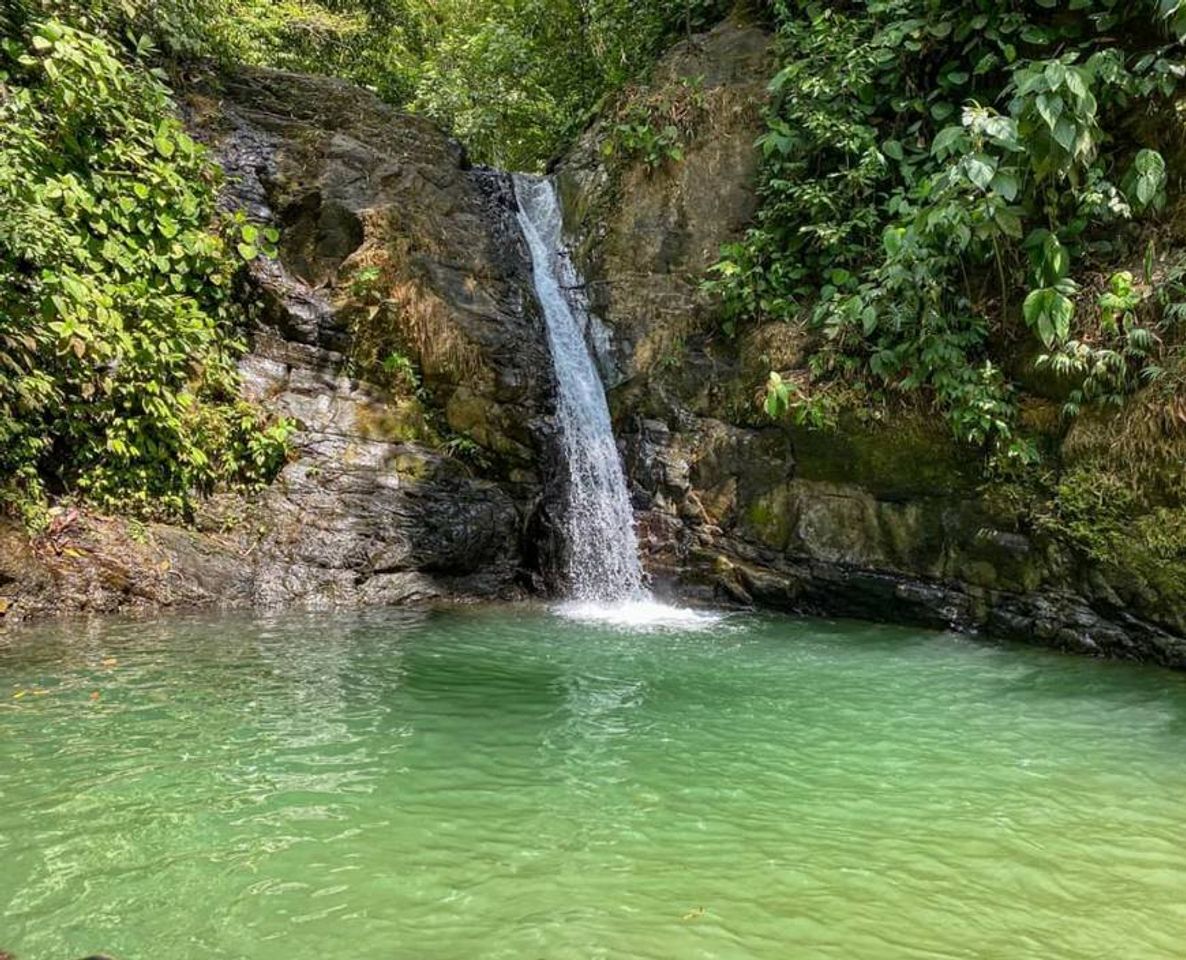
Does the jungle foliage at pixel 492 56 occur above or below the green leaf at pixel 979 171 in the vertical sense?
above

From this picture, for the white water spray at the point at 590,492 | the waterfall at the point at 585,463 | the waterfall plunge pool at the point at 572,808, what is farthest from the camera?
the waterfall at the point at 585,463

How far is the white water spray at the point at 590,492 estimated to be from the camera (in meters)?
8.48

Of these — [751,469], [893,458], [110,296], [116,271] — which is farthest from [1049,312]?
[116,271]

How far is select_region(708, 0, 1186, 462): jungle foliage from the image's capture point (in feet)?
20.5

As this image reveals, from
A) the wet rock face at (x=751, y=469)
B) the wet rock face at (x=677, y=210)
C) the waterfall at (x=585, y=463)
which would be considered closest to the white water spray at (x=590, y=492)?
the waterfall at (x=585, y=463)

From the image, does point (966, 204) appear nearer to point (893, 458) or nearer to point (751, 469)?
point (893, 458)

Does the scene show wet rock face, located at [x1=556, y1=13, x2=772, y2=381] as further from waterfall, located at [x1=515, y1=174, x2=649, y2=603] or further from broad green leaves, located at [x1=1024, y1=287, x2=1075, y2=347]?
broad green leaves, located at [x1=1024, y1=287, x2=1075, y2=347]

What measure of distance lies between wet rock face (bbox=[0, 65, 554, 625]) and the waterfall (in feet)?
1.08

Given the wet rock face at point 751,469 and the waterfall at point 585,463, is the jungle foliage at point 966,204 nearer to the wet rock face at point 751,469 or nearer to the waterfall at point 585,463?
the wet rock face at point 751,469

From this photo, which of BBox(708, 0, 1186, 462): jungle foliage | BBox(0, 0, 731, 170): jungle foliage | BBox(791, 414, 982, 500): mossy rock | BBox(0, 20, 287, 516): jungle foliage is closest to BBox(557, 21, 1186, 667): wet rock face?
BBox(791, 414, 982, 500): mossy rock

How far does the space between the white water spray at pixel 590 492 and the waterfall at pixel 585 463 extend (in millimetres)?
11

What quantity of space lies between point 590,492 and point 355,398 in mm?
2856

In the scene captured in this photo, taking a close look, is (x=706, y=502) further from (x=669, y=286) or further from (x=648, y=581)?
(x=669, y=286)

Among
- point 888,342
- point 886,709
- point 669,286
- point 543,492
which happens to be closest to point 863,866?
point 886,709
